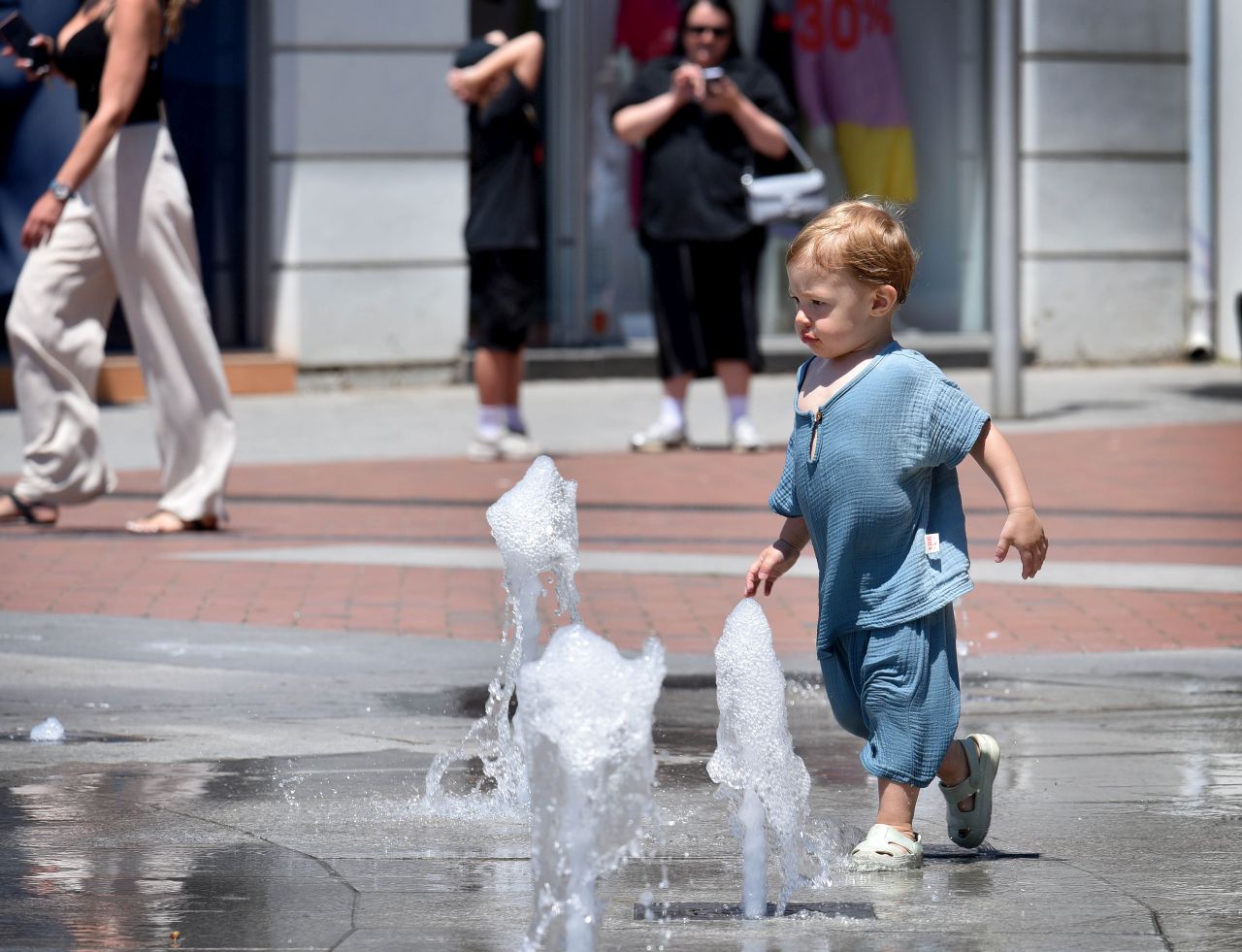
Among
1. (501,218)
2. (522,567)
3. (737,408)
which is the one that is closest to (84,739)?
(522,567)

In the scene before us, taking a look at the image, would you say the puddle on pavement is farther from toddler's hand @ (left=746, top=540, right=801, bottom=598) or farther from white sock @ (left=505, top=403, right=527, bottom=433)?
white sock @ (left=505, top=403, right=527, bottom=433)

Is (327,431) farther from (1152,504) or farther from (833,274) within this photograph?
(833,274)

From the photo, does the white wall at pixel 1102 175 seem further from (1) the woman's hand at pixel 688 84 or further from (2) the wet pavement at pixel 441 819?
(2) the wet pavement at pixel 441 819

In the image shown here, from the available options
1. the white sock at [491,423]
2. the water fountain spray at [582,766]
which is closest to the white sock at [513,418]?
the white sock at [491,423]

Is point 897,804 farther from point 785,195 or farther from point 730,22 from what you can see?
point 730,22

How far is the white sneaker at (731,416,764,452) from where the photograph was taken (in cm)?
1170

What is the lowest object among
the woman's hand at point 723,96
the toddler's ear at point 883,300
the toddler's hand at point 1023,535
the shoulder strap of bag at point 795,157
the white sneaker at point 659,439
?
the white sneaker at point 659,439

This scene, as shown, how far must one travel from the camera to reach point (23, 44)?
344 inches

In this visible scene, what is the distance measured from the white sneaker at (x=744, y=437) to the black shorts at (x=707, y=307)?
10.9 inches

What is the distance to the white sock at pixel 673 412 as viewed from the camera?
38.6ft

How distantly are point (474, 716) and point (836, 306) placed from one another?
1.82 metres

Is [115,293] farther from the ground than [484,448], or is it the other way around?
[115,293]

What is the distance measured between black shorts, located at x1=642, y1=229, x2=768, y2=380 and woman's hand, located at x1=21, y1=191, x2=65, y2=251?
4.13 metres

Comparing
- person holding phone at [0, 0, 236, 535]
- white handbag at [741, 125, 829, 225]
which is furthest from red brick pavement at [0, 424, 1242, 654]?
white handbag at [741, 125, 829, 225]
